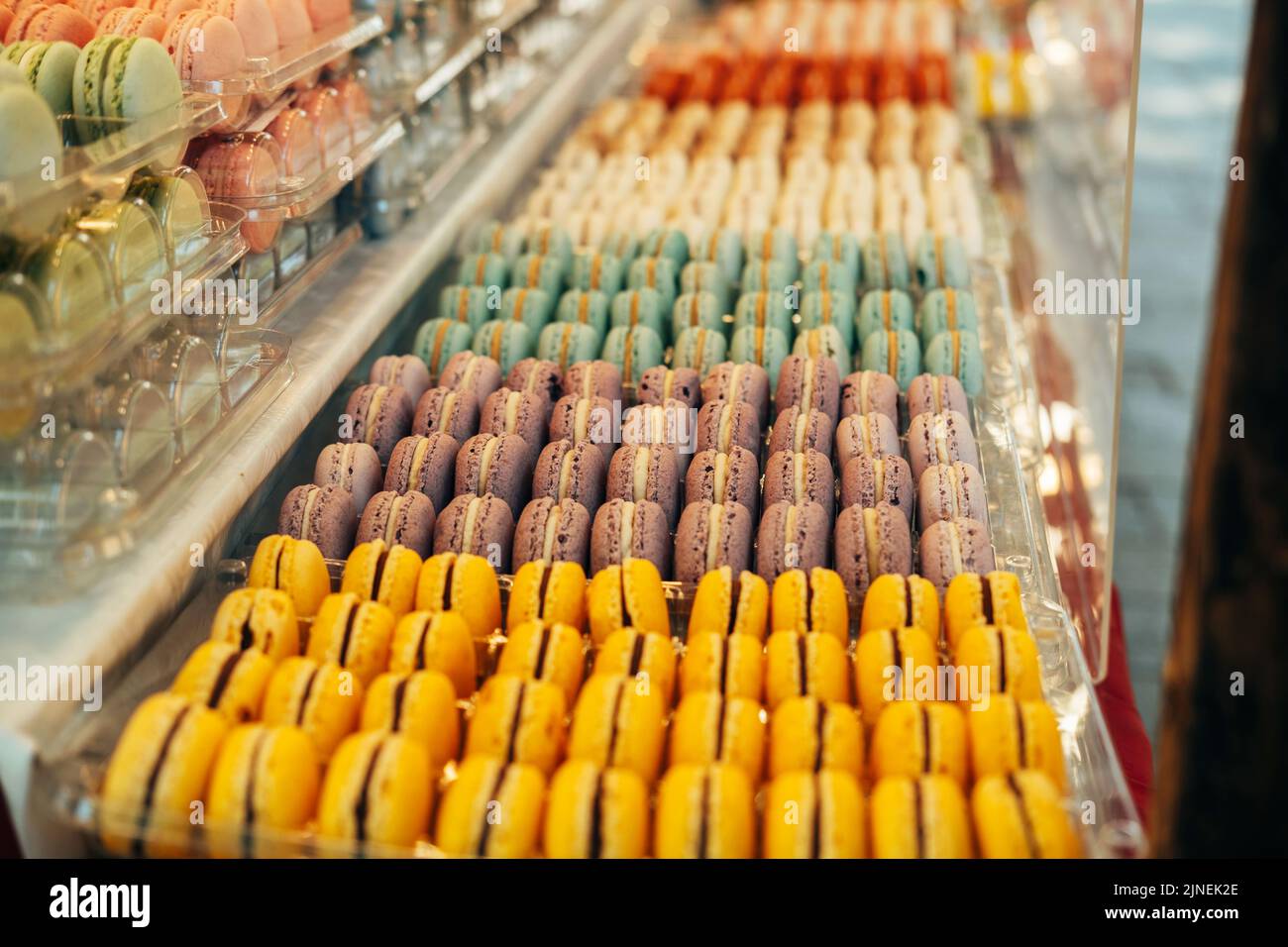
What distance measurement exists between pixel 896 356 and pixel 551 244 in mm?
818

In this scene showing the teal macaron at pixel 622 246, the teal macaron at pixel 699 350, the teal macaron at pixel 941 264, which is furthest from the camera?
the teal macaron at pixel 622 246

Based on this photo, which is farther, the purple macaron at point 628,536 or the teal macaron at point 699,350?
the teal macaron at point 699,350

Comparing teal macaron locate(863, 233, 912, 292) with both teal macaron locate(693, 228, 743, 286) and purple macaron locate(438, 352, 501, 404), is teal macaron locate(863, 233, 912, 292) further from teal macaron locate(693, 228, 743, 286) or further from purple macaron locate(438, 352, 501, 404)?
purple macaron locate(438, 352, 501, 404)

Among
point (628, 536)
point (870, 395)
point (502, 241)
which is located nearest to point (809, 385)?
point (870, 395)

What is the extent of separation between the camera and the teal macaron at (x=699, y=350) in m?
2.12

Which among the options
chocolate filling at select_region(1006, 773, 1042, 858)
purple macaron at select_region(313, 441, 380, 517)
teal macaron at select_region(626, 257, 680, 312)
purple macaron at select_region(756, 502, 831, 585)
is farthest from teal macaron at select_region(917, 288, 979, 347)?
chocolate filling at select_region(1006, 773, 1042, 858)

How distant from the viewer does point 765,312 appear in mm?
2279

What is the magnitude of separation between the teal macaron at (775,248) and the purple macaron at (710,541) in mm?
990

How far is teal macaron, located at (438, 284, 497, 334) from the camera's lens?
2332 mm

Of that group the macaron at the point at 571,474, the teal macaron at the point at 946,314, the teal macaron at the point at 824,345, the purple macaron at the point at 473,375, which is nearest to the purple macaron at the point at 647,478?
the macaron at the point at 571,474

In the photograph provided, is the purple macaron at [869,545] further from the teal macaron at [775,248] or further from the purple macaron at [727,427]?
the teal macaron at [775,248]

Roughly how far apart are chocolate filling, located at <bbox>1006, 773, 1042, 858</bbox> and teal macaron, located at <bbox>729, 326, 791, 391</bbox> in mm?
1039

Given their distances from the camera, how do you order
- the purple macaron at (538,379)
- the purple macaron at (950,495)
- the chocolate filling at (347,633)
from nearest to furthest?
1. the chocolate filling at (347,633)
2. the purple macaron at (950,495)
3. the purple macaron at (538,379)
